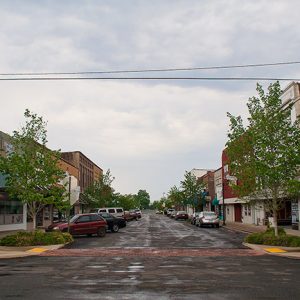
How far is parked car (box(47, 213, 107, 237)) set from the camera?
103 feet

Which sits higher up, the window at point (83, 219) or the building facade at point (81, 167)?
the building facade at point (81, 167)

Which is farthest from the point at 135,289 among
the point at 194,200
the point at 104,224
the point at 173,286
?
the point at 194,200

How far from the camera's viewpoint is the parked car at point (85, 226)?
3131 cm

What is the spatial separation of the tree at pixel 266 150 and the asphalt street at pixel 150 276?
17.6 ft

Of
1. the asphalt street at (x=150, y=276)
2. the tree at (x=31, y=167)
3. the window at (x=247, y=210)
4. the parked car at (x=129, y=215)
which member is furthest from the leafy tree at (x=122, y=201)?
the asphalt street at (x=150, y=276)

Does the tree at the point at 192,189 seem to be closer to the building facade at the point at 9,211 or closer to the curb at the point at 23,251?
the building facade at the point at 9,211

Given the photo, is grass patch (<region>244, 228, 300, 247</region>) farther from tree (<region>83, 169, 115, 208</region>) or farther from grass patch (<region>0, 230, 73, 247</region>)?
tree (<region>83, 169, 115, 208</region>)

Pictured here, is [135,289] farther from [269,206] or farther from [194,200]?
[194,200]

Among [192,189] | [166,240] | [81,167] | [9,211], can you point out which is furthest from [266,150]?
[81,167]

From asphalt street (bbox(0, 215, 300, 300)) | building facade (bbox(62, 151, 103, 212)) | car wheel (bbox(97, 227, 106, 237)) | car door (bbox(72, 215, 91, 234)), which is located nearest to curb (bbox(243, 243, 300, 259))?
asphalt street (bbox(0, 215, 300, 300))

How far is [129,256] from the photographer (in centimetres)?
1870

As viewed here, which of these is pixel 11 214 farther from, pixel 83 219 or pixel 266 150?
pixel 266 150

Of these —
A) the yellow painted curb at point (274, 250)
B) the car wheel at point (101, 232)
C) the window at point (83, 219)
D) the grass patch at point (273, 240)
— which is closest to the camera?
the yellow painted curb at point (274, 250)

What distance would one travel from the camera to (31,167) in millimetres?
23469
